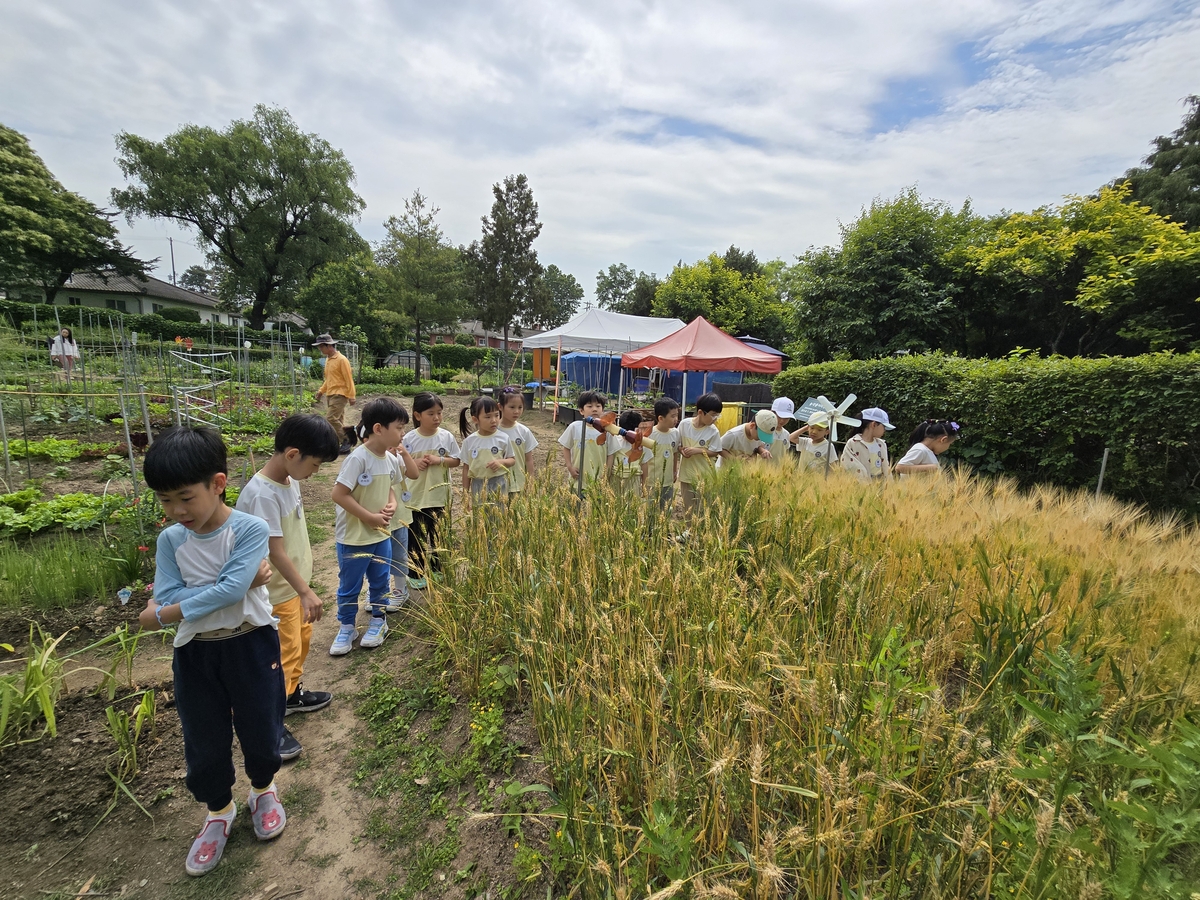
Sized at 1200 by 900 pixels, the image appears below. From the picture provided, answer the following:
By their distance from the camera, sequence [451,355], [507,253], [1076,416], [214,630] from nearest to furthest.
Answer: [214,630], [1076,416], [451,355], [507,253]

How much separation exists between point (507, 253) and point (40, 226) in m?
25.6

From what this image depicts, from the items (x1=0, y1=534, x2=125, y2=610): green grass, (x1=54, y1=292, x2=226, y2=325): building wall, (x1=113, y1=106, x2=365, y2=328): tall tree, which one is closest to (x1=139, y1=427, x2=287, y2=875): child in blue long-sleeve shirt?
(x1=0, y1=534, x2=125, y2=610): green grass

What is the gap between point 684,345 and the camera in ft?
36.1

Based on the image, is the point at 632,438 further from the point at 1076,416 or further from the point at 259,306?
the point at 259,306

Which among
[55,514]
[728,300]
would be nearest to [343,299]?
[728,300]

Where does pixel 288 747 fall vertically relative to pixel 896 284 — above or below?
below

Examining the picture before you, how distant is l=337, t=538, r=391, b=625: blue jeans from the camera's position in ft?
10.4

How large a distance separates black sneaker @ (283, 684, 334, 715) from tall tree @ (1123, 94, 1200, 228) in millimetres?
20954

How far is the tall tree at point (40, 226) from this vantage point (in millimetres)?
25812

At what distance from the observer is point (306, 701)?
2670mm

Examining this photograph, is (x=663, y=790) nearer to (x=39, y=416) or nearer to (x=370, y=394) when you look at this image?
(x=39, y=416)

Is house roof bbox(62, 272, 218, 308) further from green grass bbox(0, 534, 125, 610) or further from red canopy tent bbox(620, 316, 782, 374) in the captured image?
green grass bbox(0, 534, 125, 610)

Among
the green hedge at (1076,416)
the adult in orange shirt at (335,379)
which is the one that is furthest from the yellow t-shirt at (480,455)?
the green hedge at (1076,416)

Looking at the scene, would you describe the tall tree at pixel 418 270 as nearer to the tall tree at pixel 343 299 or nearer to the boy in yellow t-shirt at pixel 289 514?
the tall tree at pixel 343 299
